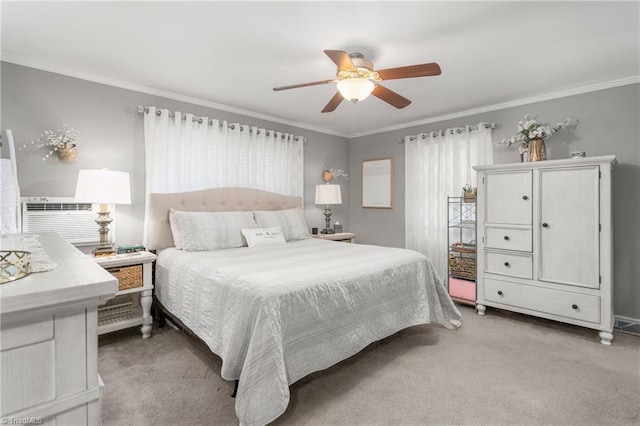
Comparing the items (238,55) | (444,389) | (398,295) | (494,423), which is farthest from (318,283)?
(238,55)

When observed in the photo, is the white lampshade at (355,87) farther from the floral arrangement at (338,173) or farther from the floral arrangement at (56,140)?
the floral arrangement at (338,173)

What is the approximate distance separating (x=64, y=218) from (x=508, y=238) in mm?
4282

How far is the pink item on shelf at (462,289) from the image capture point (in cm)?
367

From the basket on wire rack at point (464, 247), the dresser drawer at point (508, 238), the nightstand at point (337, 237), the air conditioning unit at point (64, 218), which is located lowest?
the basket on wire rack at point (464, 247)

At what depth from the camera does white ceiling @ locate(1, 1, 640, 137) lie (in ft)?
6.66

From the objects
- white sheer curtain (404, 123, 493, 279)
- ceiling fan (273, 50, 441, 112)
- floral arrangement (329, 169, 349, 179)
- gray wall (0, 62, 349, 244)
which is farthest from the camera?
floral arrangement (329, 169, 349, 179)

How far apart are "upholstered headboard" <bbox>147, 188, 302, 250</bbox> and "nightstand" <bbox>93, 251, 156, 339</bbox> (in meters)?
→ 0.37

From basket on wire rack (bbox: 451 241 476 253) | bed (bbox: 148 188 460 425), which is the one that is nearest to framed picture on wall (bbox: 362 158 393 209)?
basket on wire rack (bbox: 451 241 476 253)

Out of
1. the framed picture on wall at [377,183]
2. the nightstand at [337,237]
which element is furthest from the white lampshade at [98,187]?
the framed picture on wall at [377,183]

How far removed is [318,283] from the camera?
2.04 m

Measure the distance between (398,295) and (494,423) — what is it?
101cm

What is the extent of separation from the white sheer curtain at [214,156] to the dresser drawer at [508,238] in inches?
100

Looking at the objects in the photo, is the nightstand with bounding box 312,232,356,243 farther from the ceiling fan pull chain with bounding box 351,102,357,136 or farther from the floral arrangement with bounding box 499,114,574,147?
the floral arrangement with bounding box 499,114,574,147

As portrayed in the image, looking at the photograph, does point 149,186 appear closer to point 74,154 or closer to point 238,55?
point 74,154
